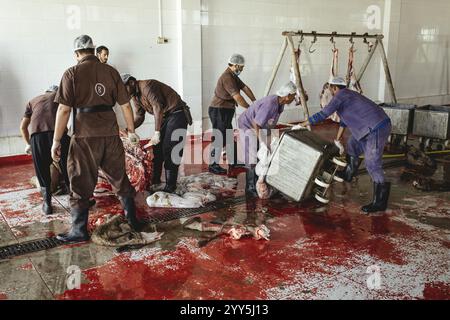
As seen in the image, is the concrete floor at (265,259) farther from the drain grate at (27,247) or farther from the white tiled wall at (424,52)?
the white tiled wall at (424,52)

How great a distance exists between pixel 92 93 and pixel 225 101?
2.97m

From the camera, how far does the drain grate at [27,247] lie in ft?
12.8

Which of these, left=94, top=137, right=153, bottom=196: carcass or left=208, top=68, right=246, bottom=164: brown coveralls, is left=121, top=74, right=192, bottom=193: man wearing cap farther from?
left=208, top=68, right=246, bottom=164: brown coveralls

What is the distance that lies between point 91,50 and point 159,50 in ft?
14.6

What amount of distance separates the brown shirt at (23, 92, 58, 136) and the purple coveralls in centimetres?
294

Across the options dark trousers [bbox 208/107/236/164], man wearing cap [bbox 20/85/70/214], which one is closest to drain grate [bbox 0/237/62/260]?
man wearing cap [bbox 20/85/70/214]

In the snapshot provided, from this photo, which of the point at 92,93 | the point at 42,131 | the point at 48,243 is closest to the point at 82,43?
the point at 92,93

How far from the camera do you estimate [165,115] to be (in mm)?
5551

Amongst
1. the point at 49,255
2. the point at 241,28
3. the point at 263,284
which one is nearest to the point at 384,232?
the point at 263,284

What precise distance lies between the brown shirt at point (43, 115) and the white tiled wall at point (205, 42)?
8.90 ft

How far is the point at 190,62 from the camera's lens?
8.61 m

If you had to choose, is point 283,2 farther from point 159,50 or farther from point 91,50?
point 91,50

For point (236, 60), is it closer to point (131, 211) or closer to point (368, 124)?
point (368, 124)

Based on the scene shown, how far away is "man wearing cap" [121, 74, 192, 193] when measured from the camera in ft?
17.1
